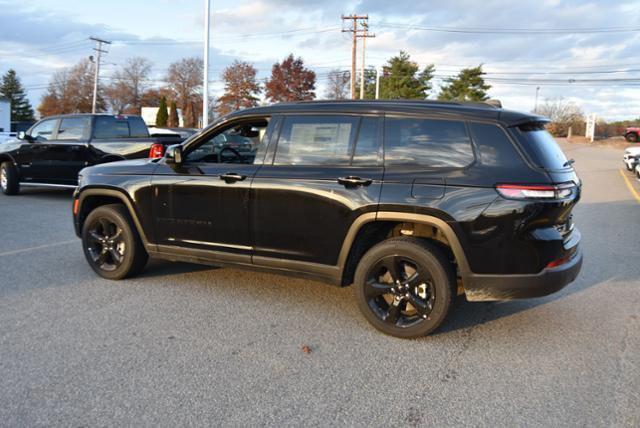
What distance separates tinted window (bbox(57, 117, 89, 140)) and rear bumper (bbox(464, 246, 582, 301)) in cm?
965

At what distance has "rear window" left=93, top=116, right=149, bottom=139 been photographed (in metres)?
11.2

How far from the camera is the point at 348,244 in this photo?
429 cm

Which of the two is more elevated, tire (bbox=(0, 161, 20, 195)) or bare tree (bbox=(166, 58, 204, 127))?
bare tree (bbox=(166, 58, 204, 127))

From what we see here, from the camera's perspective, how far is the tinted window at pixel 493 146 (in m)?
3.82

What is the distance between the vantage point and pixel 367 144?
431 cm

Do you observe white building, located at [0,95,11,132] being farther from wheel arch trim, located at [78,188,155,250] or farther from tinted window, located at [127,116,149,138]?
wheel arch trim, located at [78,188,155,250]

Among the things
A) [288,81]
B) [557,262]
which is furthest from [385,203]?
[288,81]

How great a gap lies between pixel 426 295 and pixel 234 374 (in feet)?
5.22

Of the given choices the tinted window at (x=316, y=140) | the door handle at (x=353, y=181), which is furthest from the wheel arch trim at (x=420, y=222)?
the tinted window at (x=316, y=140)

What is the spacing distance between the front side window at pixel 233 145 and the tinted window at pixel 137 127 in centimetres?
728

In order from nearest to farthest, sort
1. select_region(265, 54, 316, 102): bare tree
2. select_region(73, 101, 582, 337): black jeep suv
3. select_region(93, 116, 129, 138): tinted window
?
1. select_region(73, 101, 582, 337): black jeep suv
2. select_region(93, 116, 129, 138): tinted window
3. select_region(265, 54, 316, 102): bare tree

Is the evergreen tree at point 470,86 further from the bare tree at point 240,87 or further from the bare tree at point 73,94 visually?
the bare tree at point 73,94

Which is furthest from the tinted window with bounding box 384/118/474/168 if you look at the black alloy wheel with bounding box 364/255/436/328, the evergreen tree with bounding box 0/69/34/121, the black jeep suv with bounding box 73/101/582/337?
the evergreen tree with bounding box 0/69/34/121

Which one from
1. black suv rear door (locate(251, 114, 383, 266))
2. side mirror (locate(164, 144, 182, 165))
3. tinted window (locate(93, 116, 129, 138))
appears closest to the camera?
black suv rear door (locate(251, 114, 383, 266))
